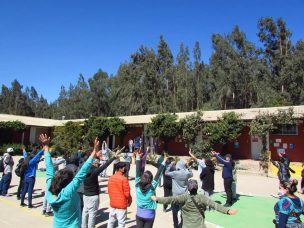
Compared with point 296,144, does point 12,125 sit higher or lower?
higher

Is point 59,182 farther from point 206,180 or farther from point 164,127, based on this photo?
point 164,127

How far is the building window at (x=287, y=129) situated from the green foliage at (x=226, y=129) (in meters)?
2.56

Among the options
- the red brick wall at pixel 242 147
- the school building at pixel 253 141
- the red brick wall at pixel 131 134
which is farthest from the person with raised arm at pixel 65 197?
the red brick wall at pixel 131 134

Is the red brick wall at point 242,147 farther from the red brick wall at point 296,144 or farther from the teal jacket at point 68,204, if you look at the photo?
the teal jacket at point 68,204

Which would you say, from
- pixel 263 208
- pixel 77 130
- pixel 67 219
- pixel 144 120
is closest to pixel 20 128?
pixel 77 130

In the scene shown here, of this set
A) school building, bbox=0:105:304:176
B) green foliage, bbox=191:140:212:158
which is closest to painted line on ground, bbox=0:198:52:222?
green foliage, bbox=191:140:212:158

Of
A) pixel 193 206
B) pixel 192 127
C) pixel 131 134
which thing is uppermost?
pixel 192 127

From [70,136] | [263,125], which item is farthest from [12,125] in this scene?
[263,125]

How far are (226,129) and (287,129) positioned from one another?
4363 mm

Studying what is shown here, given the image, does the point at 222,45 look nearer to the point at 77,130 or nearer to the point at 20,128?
the point at 77,130

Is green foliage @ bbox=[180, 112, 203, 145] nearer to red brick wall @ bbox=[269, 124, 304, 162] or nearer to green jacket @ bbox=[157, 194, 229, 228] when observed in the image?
red brick wall @ bbox=[269, 124, 304, 162]

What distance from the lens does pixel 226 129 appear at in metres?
20.2

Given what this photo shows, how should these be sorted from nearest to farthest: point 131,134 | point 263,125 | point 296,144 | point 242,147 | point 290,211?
point 290,211 → point 263,125 → point 296,144 → point 242,147 → point 131,134

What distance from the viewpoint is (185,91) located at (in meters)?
42.7
